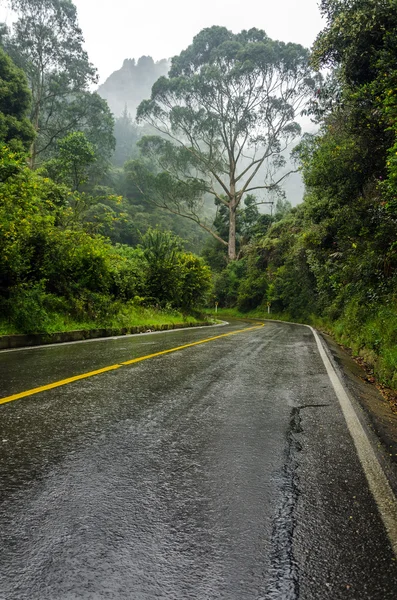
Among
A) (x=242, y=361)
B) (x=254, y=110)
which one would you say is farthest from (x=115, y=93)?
(x=242, y=361)

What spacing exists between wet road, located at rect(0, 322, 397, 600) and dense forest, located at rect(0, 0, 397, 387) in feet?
13.2

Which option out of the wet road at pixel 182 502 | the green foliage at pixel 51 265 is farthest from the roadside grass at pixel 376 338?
the green foliage at pixel 51 265

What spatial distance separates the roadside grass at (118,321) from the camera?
9.19 metres

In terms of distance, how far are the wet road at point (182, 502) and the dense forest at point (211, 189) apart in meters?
4.03

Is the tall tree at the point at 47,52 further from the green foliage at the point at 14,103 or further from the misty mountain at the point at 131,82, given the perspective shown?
the misty mountain at the point at 131,82

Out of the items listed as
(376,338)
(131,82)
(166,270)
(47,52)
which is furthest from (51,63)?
(131,82)

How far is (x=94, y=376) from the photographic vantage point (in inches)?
205

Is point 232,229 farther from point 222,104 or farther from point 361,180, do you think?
point 361,180

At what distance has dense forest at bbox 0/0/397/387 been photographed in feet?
33.8

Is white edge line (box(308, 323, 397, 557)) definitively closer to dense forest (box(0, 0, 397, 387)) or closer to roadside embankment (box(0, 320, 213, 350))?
dense forest (box(0, 0, 397, 387))

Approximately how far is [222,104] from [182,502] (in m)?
41.6

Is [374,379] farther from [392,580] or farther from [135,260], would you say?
[135,260]

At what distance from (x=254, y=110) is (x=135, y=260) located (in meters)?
27.7

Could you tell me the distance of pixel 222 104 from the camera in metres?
38.5
